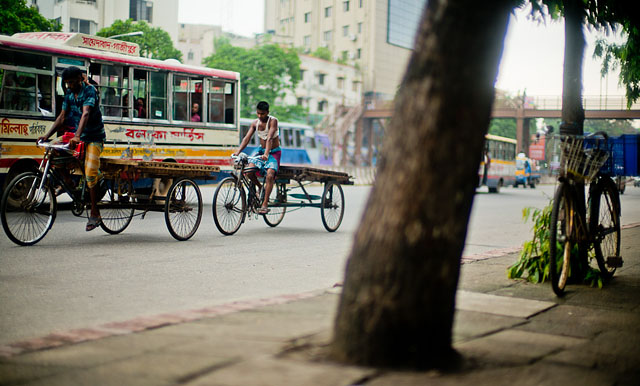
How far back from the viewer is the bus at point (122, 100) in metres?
13.7

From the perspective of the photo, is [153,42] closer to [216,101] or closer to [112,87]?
[216,101]

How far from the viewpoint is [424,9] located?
11.5 ft

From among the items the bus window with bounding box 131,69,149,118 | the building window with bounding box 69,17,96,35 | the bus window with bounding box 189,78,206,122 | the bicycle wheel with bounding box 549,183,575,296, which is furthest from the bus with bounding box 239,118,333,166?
the bicycle wheel with bounding box 549,183,575,296

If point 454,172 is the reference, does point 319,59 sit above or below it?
above

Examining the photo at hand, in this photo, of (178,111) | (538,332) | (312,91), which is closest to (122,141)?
(178,111)

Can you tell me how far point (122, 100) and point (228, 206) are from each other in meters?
6.23

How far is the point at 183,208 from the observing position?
32.4ft

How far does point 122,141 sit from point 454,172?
514 inches

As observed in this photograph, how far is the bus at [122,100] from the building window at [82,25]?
41350 millimetres

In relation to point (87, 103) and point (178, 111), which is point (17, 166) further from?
point (87, 103)

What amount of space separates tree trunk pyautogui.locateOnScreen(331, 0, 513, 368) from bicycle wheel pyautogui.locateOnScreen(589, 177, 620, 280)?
10.9 feet

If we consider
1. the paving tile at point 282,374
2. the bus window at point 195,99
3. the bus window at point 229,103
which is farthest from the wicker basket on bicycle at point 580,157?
the bus window at point 229,103

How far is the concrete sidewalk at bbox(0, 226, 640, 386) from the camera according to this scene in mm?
3373

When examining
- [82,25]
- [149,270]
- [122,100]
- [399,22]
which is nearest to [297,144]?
[82,25]
